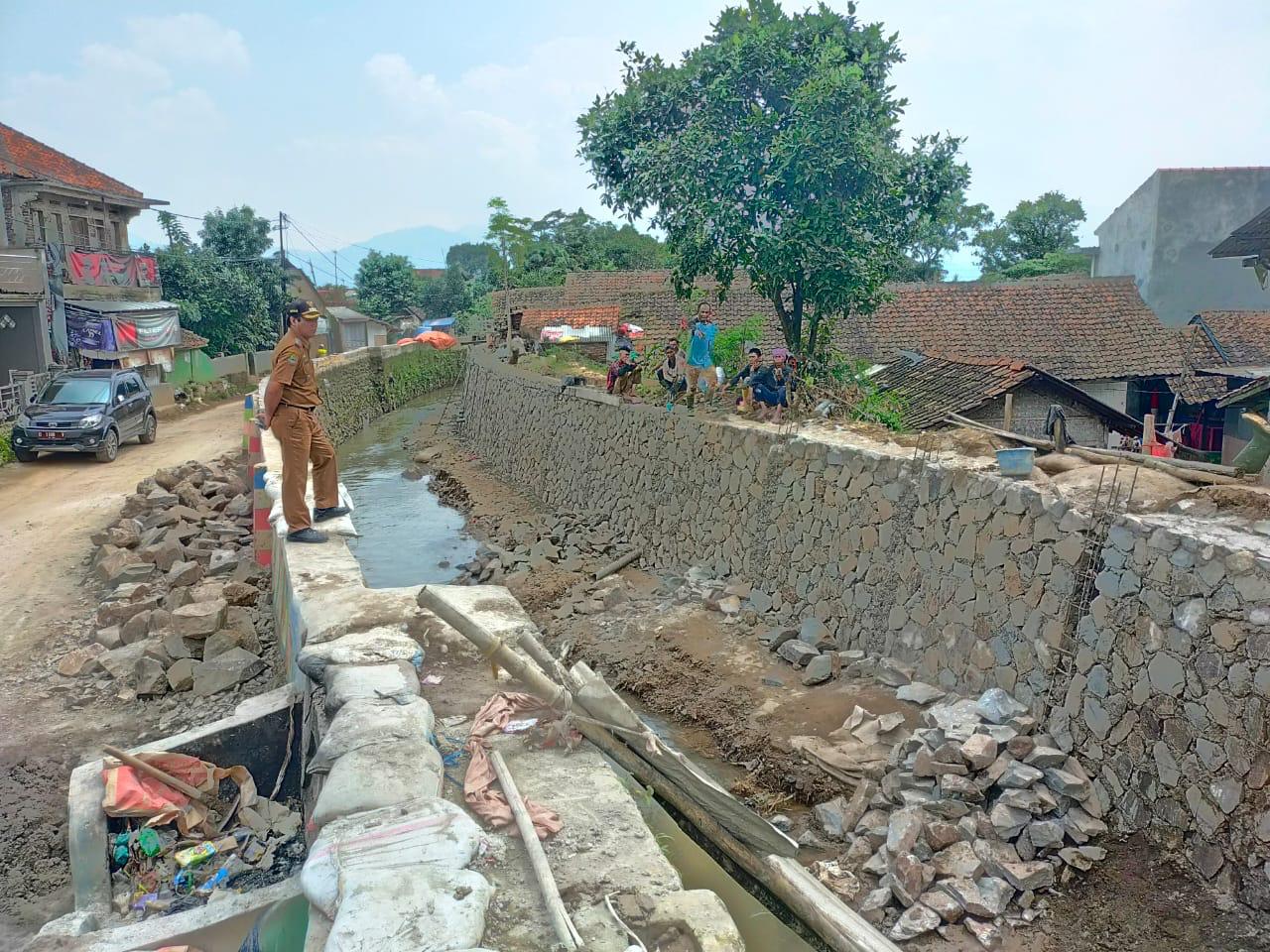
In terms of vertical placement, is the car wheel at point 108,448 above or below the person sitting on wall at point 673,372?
below

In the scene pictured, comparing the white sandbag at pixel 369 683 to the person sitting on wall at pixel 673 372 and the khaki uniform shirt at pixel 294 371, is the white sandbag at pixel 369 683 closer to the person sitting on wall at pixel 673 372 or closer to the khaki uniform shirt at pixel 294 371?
the khaki uniform shirt at pixel 294 371

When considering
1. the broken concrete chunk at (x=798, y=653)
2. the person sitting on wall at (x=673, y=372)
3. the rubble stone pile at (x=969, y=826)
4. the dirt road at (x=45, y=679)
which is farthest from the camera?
the person sitting on wall at (x=673, y=372)

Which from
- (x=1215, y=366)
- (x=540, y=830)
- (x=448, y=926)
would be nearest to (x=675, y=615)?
(x=540, y=830)

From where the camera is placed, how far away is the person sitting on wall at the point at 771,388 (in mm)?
12148

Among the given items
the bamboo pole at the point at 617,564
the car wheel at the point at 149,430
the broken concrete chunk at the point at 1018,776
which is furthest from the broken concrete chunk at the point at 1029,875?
the car wheel at the point at 149,430

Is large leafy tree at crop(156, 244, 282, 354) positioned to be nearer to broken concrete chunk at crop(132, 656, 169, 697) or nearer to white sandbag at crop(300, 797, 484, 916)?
broken concrete chunk at crop(132, 656, 169, 697)

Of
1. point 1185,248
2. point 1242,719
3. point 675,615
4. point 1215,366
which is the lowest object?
point 675,615

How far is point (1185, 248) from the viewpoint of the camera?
78.8 ft

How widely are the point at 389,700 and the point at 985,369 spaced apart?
41.4 feet

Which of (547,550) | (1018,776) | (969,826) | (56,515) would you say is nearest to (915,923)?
(969,826)

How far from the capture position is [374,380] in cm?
3681

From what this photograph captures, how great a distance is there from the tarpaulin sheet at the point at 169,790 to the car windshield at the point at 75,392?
1422cm

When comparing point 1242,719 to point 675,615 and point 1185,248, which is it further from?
point 1185,248

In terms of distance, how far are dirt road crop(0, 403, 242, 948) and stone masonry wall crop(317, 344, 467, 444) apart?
11.9m
